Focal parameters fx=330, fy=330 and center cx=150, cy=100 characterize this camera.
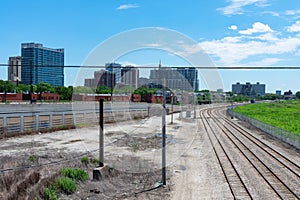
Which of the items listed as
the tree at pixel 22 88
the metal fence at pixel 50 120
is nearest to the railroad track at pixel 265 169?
the metal fence at pixel 50 120

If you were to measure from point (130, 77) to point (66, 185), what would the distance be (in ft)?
13.4

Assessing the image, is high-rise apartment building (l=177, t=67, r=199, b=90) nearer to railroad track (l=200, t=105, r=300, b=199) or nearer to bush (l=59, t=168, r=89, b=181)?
railroad track (l=200, t=105, r=300, b=199)

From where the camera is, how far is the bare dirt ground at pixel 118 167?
10977mm

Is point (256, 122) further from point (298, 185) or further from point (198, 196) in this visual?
point (198, 196)

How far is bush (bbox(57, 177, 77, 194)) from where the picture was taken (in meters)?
10.6

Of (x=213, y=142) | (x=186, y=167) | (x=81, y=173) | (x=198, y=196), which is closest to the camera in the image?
(x=198, y=196)

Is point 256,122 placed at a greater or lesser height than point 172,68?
lesser

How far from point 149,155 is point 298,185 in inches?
335

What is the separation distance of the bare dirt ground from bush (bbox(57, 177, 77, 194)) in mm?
229

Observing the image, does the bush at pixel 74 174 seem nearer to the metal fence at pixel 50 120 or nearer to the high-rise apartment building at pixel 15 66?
the high-rise apartment building at pixel 15 66

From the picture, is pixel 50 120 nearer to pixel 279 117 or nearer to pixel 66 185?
pixel 66 185

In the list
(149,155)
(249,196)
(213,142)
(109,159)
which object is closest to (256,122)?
(213,142)

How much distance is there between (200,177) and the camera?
1398cm

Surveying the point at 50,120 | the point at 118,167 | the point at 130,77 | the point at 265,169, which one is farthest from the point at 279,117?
the point at 130,77
